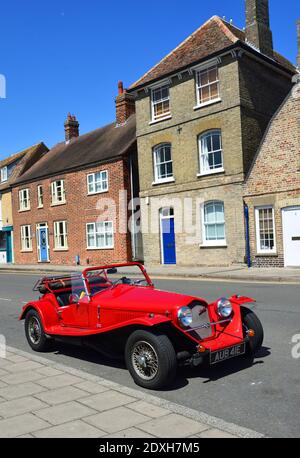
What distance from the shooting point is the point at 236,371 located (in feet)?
19.0

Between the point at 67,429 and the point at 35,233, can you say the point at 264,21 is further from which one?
the point at 67,429

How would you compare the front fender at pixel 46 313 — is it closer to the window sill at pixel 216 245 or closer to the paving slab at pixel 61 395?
the paving slab at pixel 61 395

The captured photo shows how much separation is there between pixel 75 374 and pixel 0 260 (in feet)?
113

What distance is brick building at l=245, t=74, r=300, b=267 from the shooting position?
60.7ft

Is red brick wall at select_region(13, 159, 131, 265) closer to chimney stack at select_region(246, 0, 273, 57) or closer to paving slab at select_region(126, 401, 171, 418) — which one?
chimney stack at select_region(246, 0, 273, 57)

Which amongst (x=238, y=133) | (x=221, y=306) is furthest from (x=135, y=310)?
(x=238, y=133)

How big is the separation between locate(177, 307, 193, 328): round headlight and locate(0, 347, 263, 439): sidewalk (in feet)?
2.88

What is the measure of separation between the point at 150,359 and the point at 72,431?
4.89 ft

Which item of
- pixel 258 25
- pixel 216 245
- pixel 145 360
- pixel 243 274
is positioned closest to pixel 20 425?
pixel 145 360

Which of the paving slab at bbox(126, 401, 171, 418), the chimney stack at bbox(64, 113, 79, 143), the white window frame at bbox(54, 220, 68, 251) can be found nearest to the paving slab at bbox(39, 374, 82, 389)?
the paving slab at bbox(126, 401, 171, 418)

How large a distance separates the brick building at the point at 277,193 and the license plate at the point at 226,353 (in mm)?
13464

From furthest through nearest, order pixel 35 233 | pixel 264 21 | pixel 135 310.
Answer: pixel 35 233 < pixel 264 21 < pixel 135 310

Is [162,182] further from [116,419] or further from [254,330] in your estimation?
[116,419]

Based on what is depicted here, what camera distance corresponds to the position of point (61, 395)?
503cm
